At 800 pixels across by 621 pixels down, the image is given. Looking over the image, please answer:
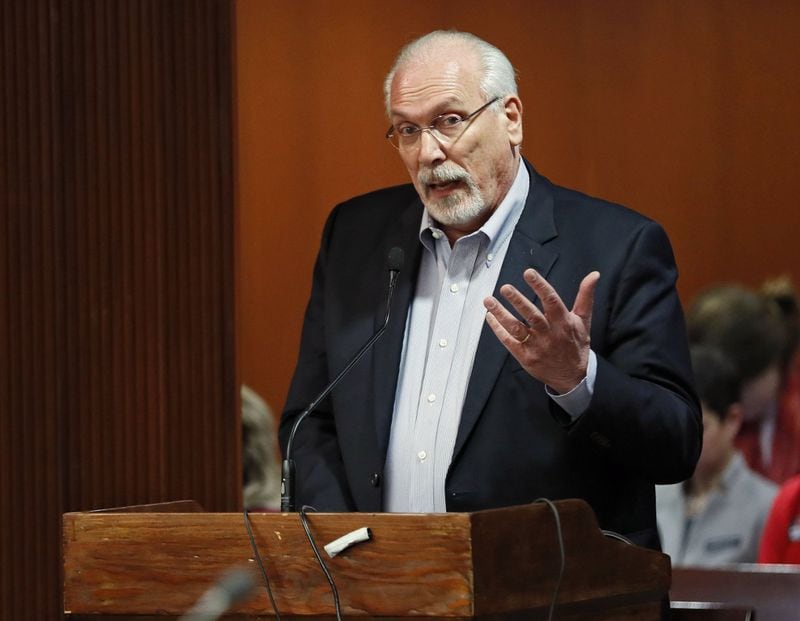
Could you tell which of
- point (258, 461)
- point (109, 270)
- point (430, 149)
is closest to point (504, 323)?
point (430, 149)

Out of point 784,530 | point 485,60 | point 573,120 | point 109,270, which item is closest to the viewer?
point 485,60

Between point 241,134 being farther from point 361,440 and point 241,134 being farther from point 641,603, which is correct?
point 641,603

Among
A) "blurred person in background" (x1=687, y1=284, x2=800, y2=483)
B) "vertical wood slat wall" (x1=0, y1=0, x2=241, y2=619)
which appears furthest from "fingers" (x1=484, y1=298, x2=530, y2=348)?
"blurred person in background" (x1=687, y1=284, x2=800, y2=483)

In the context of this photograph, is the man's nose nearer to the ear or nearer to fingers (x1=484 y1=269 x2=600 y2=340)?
the ear

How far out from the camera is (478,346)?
2164 mm

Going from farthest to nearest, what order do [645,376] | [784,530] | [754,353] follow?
[754,353]
[784,530]
[645,376]

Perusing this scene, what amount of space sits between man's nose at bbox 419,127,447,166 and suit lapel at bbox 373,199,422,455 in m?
0.19

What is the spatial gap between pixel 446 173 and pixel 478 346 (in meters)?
0.30

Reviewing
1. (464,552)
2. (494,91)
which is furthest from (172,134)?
(464,552)

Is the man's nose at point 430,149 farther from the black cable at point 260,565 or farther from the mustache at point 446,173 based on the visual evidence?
the black cable at point 260,565

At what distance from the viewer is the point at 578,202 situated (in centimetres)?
234

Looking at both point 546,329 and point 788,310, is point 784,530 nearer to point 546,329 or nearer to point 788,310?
point 788,310

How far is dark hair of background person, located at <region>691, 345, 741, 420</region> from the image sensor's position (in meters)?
4.18

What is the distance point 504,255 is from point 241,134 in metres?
3.04
